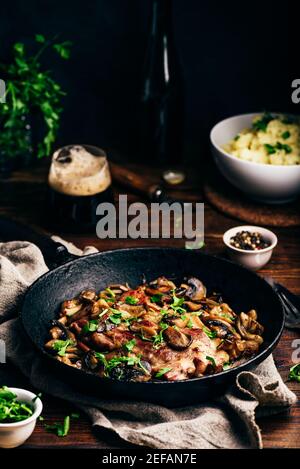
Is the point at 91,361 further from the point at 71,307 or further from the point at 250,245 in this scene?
the point at 250,245

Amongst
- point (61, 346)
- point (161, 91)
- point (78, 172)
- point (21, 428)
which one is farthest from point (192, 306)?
point (161, 91)

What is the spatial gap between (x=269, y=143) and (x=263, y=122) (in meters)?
0.16

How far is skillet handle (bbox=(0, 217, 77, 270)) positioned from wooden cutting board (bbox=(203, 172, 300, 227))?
910 millimetres

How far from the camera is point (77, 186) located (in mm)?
3430

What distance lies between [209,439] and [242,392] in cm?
19

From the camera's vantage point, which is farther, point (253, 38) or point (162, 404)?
point (253, 38)

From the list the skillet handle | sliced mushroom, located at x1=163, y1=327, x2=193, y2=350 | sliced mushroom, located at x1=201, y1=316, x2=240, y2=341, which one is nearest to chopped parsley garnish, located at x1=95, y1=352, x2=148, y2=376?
sliced mushroom, located at x1=163, y1=327, x2=193, y2=350

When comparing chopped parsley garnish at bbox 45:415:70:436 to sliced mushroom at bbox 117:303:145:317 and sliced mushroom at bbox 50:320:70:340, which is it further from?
sliced mushroom at bbox 117:303:145:317

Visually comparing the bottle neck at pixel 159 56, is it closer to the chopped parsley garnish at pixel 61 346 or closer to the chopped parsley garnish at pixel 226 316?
the chopped parsley garnish at pixel 226 316

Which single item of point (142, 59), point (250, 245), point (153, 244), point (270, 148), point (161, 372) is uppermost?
point (142, 59)

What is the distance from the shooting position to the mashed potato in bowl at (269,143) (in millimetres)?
3611

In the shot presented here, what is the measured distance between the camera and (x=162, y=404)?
8.02 feet
